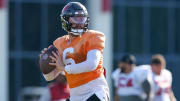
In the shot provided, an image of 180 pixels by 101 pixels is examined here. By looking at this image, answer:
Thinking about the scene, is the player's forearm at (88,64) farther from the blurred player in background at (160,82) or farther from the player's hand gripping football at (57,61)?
the blurred player in background at (160,82)

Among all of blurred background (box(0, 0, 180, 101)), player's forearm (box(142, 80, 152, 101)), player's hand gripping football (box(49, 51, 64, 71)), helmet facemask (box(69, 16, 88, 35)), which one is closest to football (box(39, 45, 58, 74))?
player's hand gripping football (box(49, 51, 64, 71))

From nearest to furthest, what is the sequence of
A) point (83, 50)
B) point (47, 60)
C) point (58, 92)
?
point (83, 50), point (47, 60), point (58, 92)

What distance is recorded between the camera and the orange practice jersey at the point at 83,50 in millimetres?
6094

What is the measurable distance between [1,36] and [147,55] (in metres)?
4.71

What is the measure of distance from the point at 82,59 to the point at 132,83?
4.57 metres

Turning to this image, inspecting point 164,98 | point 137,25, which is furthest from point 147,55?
point 164,98

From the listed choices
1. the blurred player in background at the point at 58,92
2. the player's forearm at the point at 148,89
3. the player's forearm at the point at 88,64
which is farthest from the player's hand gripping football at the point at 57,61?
the player's forearm at the point at 148,89

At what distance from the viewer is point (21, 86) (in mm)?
18391

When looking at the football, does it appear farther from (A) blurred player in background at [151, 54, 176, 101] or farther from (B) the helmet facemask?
(A) blurred player in background at [151, 54, 176, 101]

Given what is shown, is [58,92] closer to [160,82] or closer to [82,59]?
[160,82]

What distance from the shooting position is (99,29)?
1817 cm

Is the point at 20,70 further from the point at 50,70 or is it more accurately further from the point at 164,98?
the point at 50,70

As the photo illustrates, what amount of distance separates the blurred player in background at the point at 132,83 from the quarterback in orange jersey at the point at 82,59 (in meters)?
4.29

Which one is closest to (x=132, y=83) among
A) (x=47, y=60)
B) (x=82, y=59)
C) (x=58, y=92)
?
(x=58, y=92)
